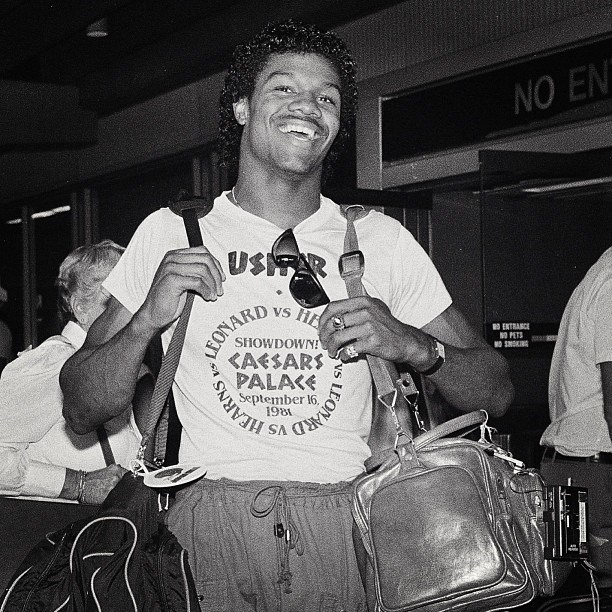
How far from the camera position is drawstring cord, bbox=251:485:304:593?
1.85 m

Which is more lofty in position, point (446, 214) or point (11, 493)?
point (446, 214)

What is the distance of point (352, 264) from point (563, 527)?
1.82 ft

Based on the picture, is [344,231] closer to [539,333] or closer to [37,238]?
[539,333]

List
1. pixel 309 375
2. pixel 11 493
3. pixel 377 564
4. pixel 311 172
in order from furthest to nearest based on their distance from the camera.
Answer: pixel 11 493 → pixel 311 172 → pixel 309 375 → pixel 377 564

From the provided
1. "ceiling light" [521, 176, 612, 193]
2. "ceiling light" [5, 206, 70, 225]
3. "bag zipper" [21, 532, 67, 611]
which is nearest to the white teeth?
"bag zipper" [21, 532, 67, 611]

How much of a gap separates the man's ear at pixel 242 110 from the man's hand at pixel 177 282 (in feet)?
1.51

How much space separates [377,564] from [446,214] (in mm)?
4130

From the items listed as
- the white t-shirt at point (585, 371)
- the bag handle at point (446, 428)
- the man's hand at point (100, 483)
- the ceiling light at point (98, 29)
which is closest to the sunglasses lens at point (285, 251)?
the bag handle at point (446, 428)

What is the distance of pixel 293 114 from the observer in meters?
2.02

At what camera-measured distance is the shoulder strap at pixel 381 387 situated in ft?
5.94

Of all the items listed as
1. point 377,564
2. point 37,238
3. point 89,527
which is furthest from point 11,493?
point 37,238

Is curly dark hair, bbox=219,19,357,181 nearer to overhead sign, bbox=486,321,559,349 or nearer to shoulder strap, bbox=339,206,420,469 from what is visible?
shoulder strap, bbox=339,206,420,469

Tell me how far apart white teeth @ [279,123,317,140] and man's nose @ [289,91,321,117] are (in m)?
0.03

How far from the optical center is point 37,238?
18.8ft
